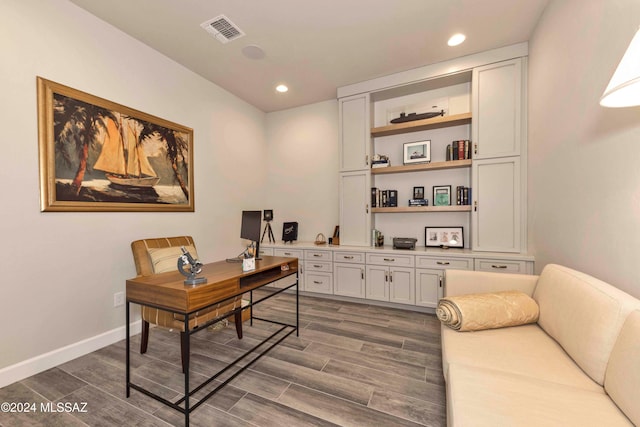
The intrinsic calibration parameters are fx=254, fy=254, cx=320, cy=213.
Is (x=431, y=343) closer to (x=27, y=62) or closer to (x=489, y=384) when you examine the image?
(x=489, y=384)

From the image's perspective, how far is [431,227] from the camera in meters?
3.46

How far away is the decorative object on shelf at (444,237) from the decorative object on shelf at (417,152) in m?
0.94

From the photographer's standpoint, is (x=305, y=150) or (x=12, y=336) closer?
(x=12, y=336)

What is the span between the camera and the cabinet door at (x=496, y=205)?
2801mm

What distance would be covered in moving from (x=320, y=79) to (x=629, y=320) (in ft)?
11.5

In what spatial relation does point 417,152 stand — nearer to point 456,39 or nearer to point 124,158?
point 456,39

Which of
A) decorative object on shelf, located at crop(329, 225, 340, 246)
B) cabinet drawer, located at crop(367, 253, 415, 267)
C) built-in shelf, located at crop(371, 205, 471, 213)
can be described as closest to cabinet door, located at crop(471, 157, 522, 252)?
built-in shelf, located at crop(371, 205, 471, 213)

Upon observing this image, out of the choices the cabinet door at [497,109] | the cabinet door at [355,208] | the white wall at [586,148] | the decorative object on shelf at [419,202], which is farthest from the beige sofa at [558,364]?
the cabinet door at [355,208]

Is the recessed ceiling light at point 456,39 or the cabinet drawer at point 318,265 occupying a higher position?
the recessed ceiling light at point 456,39

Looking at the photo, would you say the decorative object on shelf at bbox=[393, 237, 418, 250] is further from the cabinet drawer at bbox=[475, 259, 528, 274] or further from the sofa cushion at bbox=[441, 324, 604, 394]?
the sofa cushion at bbox=[441, 324, 604, 394]

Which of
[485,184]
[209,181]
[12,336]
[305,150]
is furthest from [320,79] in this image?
[12,336]

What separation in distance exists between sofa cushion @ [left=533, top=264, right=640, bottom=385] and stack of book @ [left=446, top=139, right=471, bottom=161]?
183 centimetres

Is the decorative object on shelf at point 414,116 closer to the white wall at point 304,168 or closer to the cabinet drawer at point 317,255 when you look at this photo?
the white wall at point 304,168

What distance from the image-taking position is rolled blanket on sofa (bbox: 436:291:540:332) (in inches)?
63.8
